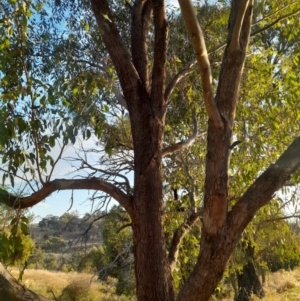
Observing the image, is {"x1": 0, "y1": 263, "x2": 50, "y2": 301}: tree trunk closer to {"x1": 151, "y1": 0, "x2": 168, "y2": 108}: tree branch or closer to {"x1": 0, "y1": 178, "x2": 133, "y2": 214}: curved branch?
{"x1": 0, "y1": 178, "x2": 133, "y2": 214}: curved branch

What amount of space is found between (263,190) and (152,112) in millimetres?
1052

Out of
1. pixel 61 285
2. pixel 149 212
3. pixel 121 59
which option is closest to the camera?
pixel 149 212

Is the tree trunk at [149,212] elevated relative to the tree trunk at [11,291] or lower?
elevated

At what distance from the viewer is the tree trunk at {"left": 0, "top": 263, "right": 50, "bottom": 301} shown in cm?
169

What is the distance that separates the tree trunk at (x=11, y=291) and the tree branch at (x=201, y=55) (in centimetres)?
140

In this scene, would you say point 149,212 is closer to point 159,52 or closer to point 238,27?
point 159,52

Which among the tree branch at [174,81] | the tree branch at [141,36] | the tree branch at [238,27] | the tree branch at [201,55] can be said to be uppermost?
the tree branch at [141,36]

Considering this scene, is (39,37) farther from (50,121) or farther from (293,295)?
(293,295)

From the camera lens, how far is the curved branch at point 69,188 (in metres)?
2.94

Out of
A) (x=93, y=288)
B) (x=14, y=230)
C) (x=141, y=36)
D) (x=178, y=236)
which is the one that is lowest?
(x=93, y=288)

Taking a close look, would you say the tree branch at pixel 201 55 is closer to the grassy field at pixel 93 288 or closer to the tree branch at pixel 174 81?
the tree branch at pixel 174 81

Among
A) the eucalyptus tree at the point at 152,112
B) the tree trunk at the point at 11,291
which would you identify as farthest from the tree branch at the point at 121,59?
the tree trunk at the point at 11,291

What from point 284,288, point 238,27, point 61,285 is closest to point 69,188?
point 238,27

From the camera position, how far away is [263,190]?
250 cm
